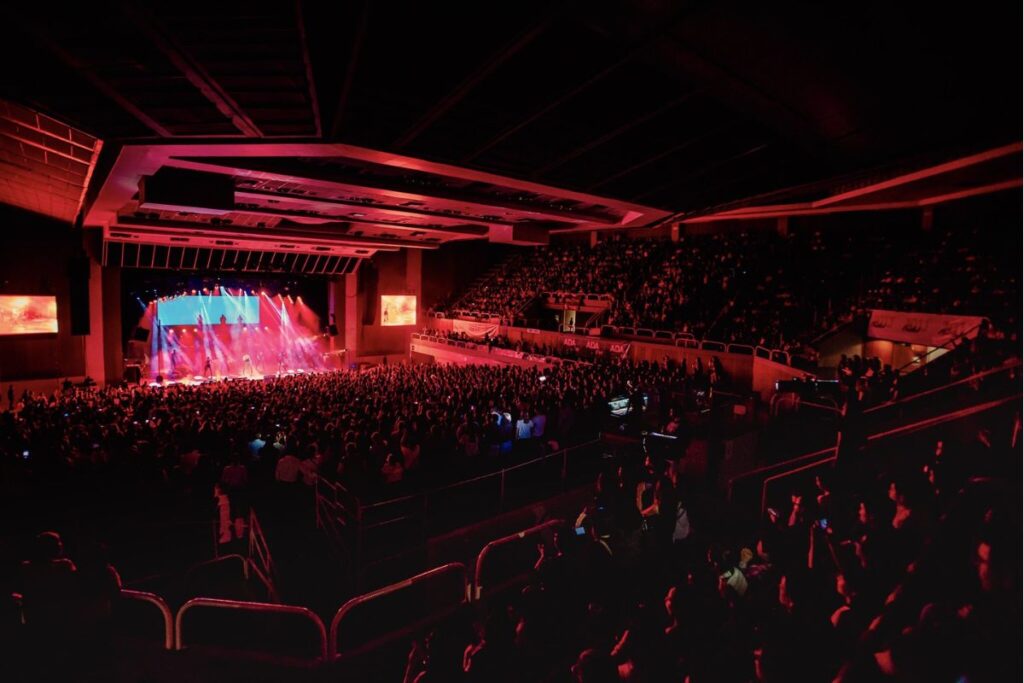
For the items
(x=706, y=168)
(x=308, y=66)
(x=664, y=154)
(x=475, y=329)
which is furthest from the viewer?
(x=475, y=329)

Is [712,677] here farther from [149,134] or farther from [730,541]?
[149,134]

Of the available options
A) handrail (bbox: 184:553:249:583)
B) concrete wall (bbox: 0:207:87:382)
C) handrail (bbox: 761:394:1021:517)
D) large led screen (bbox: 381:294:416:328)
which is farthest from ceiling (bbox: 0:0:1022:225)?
large led screen (bbox: 381:294:416:328)

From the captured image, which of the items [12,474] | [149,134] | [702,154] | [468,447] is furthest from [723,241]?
[12,474]

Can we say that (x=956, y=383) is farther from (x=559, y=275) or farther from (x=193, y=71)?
(x=559, y=275)

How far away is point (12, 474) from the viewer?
743 cm

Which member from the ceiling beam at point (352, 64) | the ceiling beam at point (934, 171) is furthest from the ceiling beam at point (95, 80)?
the ceiling beam at point (934, 171)

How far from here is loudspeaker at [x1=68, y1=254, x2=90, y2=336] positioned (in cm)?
1838

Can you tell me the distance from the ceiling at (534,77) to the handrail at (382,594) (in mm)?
5230

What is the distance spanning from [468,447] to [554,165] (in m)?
5.41

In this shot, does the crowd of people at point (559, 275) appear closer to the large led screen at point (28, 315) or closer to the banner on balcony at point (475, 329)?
the banner on balcony at point (475, 329)

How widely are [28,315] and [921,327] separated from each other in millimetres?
29072

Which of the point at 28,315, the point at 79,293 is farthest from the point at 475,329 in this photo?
the point at 28,315

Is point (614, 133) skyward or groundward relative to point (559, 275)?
skyward

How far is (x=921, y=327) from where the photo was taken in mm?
13070
